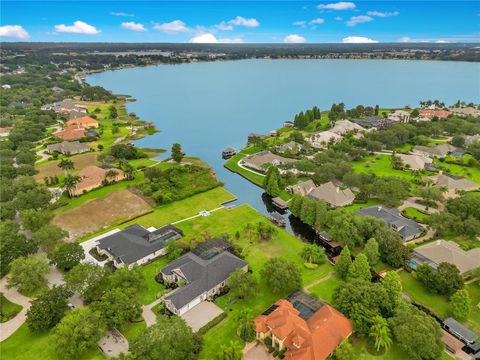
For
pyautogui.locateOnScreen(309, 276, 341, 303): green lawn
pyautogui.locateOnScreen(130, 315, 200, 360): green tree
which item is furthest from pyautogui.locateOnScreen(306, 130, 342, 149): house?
pyautogui.locateOnScreen(130, 315, 200, 360): green tree

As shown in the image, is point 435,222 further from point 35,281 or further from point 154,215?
point 35,281

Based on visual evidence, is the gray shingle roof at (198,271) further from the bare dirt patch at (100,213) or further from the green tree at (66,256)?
the bare dirt patch at (100,213)

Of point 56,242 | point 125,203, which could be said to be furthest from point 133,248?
point 125,203

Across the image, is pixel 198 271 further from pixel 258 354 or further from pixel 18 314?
pixel 18 314

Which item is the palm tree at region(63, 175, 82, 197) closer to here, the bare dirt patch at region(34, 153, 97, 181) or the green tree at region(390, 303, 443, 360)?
the bare dirt patch at region(34, 153, 97, 181)

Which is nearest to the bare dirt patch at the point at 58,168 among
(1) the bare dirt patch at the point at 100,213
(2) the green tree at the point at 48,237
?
(1) the bare dirt patch at the point at 100,213

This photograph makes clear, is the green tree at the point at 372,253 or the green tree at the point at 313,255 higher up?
the green tree at the point at 372,253
